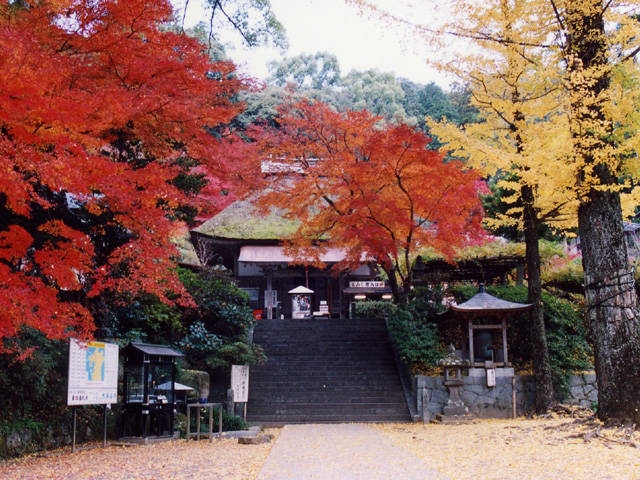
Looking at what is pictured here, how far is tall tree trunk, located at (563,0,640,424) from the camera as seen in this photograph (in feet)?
24.0

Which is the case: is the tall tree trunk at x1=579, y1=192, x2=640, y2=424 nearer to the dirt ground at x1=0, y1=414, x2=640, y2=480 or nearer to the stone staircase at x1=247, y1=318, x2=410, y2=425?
the dirt ground at x1=0, y1=414, x2=640, y2=480

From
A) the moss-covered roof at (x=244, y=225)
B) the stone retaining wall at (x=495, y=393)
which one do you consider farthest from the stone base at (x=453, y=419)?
the moss-covered roof at (x=244, y=225)

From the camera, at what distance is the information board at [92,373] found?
812cm

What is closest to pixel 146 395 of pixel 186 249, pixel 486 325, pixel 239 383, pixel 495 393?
pixel 239 383

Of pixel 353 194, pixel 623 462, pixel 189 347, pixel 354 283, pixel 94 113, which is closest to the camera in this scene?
pixel 623 462

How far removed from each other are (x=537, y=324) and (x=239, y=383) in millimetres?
6523

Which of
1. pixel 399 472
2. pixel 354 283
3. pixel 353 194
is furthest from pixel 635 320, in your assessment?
pixel 354 283

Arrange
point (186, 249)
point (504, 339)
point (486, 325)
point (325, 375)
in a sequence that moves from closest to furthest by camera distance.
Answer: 1. point (504, 339)
2. point (486, 325)
3. point (325, 375)
4. point (186, 249)

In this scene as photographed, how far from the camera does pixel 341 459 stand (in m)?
6.98

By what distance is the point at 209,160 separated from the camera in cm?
1139

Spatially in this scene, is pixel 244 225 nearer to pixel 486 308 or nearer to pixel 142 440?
pixel 486 308

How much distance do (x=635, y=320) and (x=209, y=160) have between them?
26.4ft

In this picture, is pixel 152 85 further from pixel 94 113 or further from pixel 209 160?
pixel 209 160

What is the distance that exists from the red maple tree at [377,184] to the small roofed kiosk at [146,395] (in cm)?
603
